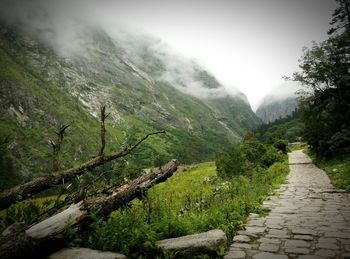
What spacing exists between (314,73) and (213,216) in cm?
2397

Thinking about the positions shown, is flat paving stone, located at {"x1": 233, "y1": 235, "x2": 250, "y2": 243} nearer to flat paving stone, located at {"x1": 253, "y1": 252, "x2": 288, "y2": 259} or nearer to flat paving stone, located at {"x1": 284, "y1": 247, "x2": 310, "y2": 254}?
flat paving stone, located at {"x1": 253, "y1": 252, "x2": 288, "y2": 259}

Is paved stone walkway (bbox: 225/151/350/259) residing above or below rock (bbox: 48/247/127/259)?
below

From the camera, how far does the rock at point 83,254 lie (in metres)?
5.03

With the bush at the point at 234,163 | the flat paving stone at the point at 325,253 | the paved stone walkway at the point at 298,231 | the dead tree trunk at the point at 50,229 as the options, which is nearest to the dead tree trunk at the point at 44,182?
the dead tree trunk at the point at 50,229

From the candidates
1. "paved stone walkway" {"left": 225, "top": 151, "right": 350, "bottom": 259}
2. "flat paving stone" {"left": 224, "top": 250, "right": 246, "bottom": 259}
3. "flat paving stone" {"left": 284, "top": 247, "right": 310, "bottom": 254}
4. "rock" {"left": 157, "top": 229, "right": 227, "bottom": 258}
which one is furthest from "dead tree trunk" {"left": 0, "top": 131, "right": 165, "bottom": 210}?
"flat paving stone" {"left": 284, "top": 247, "right": 310, "bottom": 254}

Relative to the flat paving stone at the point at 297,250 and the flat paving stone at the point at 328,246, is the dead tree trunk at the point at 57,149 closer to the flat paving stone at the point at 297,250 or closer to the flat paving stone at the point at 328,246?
the flat paving stone at the point at 297,250

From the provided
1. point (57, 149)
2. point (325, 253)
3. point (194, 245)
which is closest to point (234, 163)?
point (57, 149)

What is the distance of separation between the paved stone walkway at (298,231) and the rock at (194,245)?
0.33m

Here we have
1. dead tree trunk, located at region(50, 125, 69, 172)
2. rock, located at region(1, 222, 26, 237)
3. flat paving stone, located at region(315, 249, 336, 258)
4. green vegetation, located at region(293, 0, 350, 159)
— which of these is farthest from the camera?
green vegetation, located at region(293, 0, 350, 159)

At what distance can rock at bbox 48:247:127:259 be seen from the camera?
16.5ft

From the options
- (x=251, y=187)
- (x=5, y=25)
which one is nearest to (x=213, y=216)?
(x=251, y=187)

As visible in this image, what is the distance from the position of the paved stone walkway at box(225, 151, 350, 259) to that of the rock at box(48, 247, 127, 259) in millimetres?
2137

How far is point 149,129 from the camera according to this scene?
188375 millimetres

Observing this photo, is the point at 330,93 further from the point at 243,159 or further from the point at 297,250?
the point at 297,250
